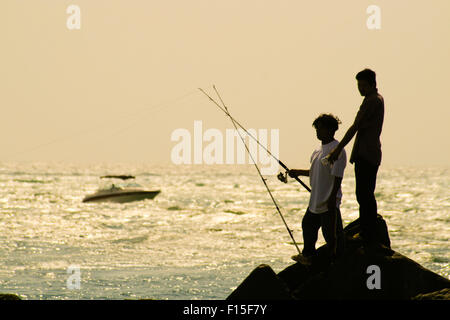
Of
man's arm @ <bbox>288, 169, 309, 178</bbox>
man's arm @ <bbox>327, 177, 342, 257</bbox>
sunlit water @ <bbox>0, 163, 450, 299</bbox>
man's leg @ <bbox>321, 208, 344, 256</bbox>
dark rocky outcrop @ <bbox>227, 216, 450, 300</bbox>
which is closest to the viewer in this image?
man's arm @ <bbox>327, 177, 342, 257</bbox>

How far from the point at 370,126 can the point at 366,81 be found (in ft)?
1.52

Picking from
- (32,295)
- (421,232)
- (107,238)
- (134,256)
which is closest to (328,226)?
(32,295)

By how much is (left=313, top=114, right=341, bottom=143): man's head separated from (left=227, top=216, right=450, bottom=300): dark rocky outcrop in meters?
1.32

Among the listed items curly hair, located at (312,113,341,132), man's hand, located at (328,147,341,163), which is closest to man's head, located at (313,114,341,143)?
curly hair, located at (312,113,341,132)

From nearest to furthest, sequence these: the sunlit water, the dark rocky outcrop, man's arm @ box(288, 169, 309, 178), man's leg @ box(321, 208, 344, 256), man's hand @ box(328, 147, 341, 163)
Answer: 1. man's hand @ box(328, 147, 341, 163)
2. man's leg @ box(321, 208, 344, 256)
3. the dark rocky outcrop
4. man's arm @ box(288, 169, 309, 178)
5. the sunlit water

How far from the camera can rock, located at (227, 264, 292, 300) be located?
20.8ft

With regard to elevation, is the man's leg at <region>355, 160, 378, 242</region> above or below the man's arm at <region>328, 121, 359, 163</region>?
below

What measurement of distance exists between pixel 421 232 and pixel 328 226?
27.3 metres

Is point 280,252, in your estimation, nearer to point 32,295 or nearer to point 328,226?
point 32,295

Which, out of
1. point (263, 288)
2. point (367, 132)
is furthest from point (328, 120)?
point (263, 288)

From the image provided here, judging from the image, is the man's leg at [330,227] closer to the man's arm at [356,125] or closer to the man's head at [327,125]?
the man's arm at [356,125]

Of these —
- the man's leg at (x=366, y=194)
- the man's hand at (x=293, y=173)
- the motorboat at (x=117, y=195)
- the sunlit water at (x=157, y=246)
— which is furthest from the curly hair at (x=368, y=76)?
the motorboat at (x=117, y=195)

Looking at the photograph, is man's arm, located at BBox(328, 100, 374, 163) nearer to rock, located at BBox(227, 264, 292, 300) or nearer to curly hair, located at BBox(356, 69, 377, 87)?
curly hair, located at BBox(356, 69, 377, 87)
